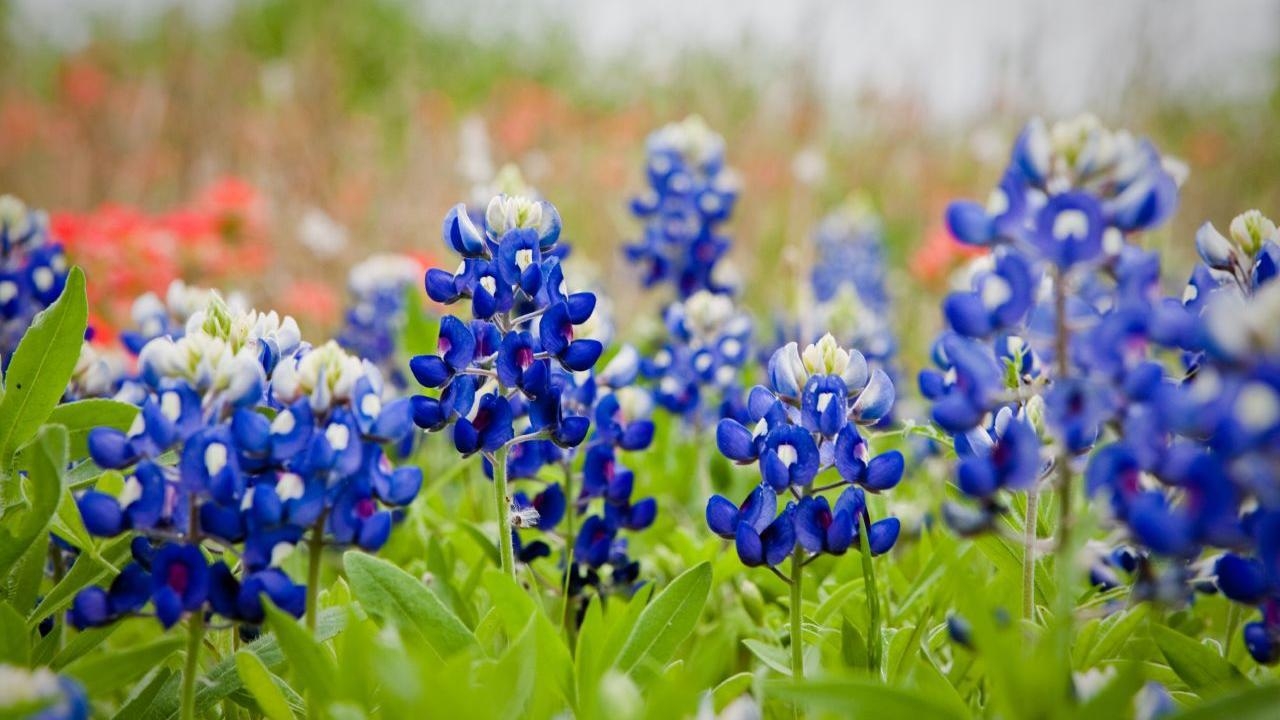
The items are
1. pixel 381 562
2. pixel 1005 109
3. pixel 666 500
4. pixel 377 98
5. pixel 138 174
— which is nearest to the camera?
pixel 381 562

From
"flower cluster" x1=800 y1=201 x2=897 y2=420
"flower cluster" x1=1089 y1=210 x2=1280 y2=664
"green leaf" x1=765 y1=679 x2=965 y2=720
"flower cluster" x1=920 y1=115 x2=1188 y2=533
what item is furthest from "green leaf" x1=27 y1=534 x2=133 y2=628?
"flower cluster" x1=800 y1=201 x2=897 y2=420

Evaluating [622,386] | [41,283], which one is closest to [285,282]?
[41,283]

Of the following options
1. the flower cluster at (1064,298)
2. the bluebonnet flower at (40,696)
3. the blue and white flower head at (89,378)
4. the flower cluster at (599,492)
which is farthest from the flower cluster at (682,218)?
the bluebonnet flower at (40,696)

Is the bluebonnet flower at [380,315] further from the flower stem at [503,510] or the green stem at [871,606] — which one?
the green stem at [871,606]

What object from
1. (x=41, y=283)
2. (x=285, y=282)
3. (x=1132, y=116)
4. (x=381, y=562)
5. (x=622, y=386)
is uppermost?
(x=1132, y=116)

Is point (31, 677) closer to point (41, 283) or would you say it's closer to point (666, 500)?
point (41, 283)

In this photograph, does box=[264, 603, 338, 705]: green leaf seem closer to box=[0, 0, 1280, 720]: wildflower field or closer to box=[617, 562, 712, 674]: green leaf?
box=[0, 0, 1280, 720]: wildflower field
